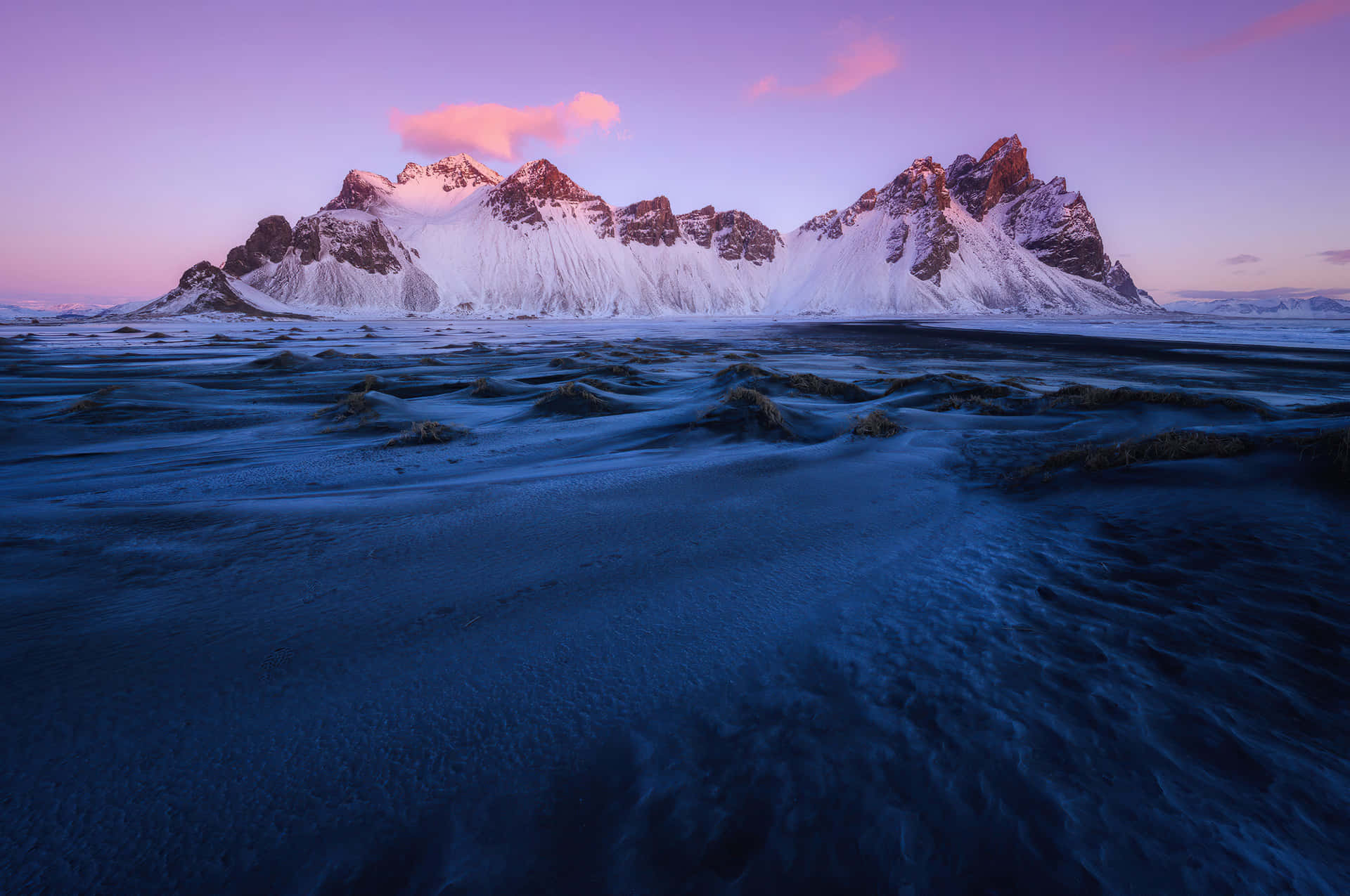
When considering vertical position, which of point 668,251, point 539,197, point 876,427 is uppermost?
point 539,197

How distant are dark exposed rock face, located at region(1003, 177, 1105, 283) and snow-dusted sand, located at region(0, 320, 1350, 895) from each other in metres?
220

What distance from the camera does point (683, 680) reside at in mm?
2428

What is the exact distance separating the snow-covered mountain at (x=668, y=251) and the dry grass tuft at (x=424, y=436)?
132 m

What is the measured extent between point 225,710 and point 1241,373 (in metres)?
24.8

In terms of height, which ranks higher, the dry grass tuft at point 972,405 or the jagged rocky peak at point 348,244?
the jagged rocky peak at point 348,244

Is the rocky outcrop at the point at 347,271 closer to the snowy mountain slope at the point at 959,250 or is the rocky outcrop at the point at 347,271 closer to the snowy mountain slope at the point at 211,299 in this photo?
the snowy mountain slope at the point at 211,299

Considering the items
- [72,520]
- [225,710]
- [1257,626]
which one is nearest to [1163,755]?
[1257,626]

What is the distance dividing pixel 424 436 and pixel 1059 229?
228m

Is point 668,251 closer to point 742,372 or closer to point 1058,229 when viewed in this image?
point 1058,229

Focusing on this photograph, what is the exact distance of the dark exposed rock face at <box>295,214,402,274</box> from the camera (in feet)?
426

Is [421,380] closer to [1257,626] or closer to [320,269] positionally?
[1257,626]

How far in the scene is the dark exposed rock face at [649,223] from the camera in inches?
6619

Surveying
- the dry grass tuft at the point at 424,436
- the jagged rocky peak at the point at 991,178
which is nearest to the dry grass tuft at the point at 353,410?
the dry grass tuft at the point at 424,436

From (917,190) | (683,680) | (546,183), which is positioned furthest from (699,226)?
(683,680)
